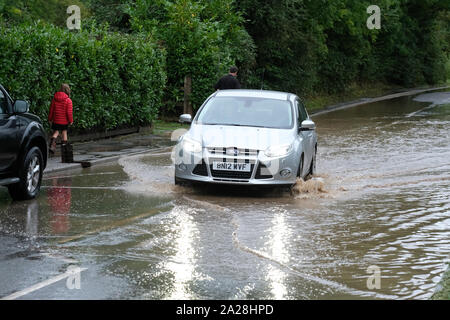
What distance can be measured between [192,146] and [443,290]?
6539 mm

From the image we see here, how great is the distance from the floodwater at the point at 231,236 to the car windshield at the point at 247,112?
1112 millimetres

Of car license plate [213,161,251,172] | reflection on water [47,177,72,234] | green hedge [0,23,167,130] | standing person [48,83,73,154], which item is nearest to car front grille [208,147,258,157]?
car license plate [213,161,251,172]

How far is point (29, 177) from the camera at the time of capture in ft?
41.0

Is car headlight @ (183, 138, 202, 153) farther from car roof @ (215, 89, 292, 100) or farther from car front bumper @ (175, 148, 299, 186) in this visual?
car roof @ (215, 89, 292, 100)

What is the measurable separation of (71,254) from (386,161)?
10.4 m

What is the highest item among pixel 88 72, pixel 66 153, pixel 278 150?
pixel 88 72

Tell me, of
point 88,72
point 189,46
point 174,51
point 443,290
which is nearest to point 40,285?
point 443,290

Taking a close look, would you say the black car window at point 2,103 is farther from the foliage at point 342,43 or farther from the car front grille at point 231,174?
the foliage at point 342,43

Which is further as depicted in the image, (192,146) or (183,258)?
(192,146)

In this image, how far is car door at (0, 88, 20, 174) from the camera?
38.7ft

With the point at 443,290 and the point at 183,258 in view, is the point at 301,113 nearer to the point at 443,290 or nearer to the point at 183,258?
the point at 183,258

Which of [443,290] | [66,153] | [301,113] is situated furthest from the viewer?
[66,153]

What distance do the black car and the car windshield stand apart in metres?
2.75
